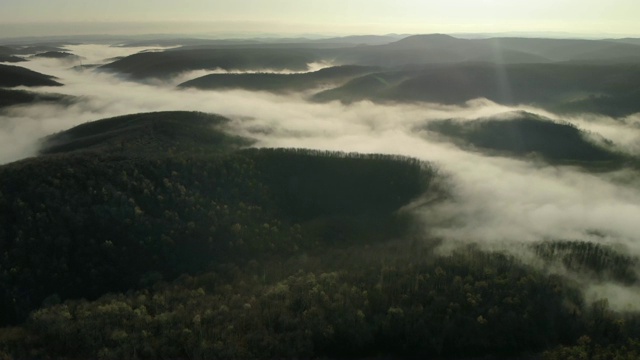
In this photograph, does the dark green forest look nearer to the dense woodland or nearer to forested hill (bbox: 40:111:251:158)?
the dense woodland

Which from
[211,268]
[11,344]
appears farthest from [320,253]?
[11,344]

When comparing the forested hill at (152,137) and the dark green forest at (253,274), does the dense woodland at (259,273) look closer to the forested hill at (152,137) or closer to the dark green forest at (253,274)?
the dark green forest at (253,274)

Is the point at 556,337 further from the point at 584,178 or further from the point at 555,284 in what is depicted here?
the point at 584,178

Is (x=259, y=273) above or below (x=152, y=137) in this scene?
below

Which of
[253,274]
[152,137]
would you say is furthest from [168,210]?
[152,137]

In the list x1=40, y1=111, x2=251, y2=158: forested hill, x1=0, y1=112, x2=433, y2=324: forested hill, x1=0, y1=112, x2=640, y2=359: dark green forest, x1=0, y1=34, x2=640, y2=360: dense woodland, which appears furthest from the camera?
x1=40, y1=111, x2=251, y2=158: forested hill

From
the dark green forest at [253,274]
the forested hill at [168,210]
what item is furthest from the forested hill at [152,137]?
the dark green forest at [253,274]

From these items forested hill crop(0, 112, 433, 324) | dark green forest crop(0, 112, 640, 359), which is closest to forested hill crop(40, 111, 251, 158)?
forested hill crop(0, 112, 433, 324)

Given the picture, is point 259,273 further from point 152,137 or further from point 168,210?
point 152,137

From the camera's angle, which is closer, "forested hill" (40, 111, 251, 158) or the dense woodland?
the dense woodland
